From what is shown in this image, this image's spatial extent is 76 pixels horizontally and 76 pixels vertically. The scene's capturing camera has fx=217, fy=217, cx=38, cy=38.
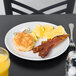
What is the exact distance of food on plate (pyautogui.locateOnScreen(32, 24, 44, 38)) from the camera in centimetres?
127

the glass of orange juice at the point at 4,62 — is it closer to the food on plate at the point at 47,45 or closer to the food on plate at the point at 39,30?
the food on plate at the point at 47,45

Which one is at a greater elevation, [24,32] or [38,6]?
[24,32]

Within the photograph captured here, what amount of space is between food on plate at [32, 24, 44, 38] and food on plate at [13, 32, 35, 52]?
0.28 ft

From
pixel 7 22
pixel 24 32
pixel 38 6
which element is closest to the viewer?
pixel 24 32

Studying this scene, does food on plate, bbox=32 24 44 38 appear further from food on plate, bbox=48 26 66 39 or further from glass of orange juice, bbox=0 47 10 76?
glass of orange juice, bbox=0 47 10 76

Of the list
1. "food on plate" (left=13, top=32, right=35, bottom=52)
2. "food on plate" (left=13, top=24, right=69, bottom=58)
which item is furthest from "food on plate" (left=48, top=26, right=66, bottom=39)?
"food on plate" (left=13, top=32, right=35, bottom=52)

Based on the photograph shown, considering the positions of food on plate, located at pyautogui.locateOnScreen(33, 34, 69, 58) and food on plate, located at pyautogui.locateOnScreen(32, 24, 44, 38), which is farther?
food on plate, located at pyautogui.locateOnScreen(32, 24, 44, 38)

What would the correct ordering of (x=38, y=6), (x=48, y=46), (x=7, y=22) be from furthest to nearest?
(x=38, y=6), (x=7, y=22), (x=48, y=46)

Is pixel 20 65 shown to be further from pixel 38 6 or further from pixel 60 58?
pixel 38 6

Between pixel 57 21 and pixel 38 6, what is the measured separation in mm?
1653

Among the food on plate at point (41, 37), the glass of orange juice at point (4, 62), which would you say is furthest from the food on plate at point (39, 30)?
the glass of orange juice at point (4, 62)

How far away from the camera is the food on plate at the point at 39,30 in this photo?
127cm

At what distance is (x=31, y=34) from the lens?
1268 mm

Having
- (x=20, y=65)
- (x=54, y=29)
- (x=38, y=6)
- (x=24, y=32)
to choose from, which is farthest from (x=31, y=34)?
(x=38, y=6)
